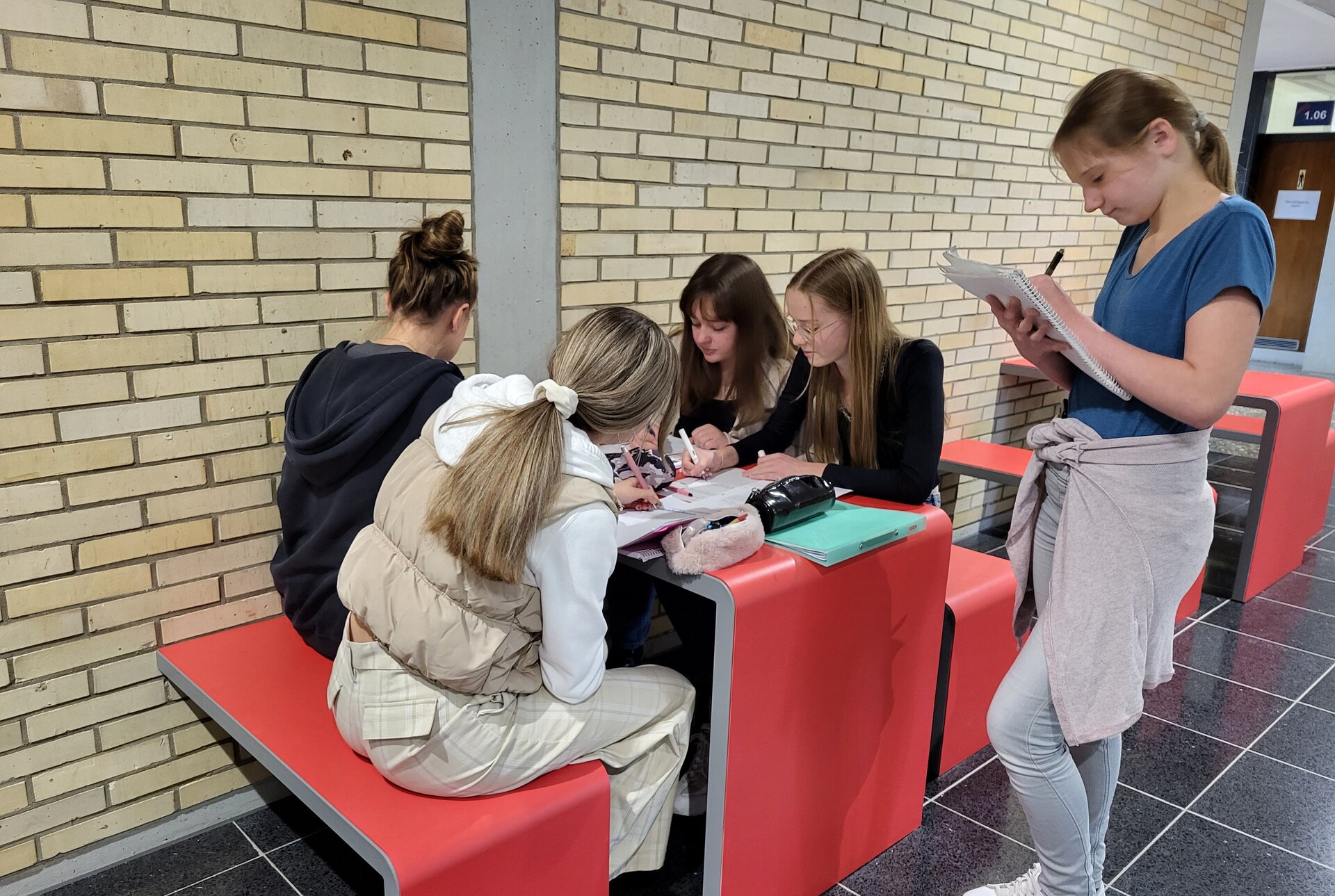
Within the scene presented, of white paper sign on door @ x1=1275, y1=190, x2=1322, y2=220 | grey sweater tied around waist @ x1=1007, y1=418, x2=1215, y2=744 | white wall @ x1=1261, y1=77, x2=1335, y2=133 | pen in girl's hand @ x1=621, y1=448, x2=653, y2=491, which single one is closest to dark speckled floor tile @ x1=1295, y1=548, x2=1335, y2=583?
grey sweater tied around waist @ x1=1007, y1=418, x2=1215, y2=744

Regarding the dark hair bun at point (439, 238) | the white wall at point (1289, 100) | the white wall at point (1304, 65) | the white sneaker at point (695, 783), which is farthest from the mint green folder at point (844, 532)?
the white wall at point (1289, 100)

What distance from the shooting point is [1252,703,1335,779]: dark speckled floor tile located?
9.69ft

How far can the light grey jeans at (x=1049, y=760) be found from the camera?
6.01 ft

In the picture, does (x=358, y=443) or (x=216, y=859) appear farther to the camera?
(x=216, y=859)

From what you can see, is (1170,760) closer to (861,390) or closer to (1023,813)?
(1023,813)

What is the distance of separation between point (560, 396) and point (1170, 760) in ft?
7.83

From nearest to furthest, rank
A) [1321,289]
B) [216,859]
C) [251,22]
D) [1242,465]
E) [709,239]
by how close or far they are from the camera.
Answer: [251,22]
[216,859]
[709,239]
[1242,465]
[1321,289]

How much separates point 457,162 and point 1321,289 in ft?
37.6

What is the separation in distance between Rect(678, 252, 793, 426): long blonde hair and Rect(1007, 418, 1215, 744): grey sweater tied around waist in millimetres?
1177

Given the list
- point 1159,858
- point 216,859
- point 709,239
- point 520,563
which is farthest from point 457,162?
point 1159,858

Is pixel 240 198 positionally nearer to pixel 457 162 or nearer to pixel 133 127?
pixel 133 127

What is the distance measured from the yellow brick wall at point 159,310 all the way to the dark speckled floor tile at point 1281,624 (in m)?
3.63

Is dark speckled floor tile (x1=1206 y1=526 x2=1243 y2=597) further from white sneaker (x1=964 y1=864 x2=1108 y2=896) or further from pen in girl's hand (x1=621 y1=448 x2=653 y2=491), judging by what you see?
pen in girl's hand (x1=621 y1=448 x2=653 y2=491)

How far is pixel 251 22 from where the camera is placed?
2135mm
